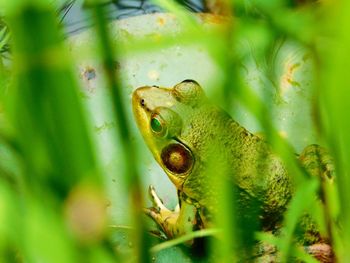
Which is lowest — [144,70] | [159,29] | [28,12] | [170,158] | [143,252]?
[143,252]

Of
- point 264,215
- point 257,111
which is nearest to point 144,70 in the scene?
point 264,215

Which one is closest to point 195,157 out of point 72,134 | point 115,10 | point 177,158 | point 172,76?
point 177,158

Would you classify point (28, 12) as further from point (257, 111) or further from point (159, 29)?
point (159, 29)

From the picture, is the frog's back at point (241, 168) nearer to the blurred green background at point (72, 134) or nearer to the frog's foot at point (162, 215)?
the frog's foot at point (162, 215)

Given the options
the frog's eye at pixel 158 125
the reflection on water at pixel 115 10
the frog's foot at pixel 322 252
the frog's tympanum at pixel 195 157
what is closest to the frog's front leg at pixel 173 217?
the frog's tympanum at pixel 195 157

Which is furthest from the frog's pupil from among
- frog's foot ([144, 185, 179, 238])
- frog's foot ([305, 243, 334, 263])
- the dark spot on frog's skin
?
frog's foot ([305, 243, 334, 263])

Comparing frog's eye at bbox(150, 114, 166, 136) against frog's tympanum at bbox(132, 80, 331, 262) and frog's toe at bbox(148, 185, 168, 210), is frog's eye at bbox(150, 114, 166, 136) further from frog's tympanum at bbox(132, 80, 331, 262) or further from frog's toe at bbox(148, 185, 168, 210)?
frog's toe at bbox(148, 185, 168, 210)

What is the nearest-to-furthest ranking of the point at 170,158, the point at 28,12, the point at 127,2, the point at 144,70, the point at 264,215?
the point at 28,12, the point at 264,215, the point at 170,158, the point at 144,70, the point at 127,2
